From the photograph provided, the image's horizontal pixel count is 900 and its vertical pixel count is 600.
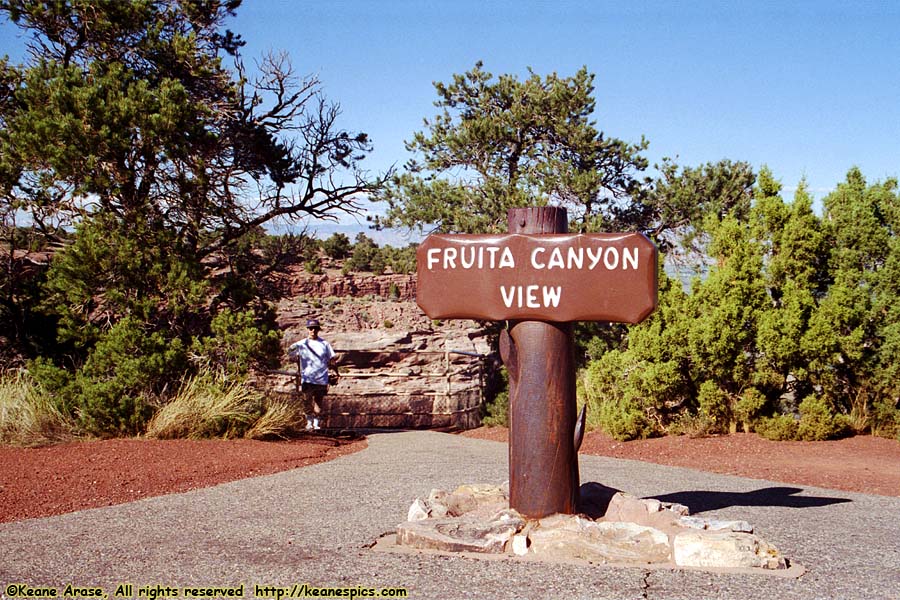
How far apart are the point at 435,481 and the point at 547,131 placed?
1452cm

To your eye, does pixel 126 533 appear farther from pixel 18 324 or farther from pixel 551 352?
pixel 18 324

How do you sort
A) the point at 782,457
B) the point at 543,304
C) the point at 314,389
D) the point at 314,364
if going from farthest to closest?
the point at 314,389 → the point at 314,364 → the point at 782,457 → the point at 543,304

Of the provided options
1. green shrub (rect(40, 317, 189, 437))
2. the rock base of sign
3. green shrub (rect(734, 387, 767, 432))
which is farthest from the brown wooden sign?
green shrub (rect(734, 387, 767, 432))

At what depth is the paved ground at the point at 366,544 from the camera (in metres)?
4.23

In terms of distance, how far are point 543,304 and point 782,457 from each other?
6085mm

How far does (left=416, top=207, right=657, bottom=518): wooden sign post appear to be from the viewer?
521 cm

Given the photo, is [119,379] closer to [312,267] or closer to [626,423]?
[626,423]

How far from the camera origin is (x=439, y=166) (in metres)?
20.6

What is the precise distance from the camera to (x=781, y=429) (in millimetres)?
11055

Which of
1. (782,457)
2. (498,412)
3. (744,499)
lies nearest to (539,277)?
(744,499)

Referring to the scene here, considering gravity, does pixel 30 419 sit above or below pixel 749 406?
below

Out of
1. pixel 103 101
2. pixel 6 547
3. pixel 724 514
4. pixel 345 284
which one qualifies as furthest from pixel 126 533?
pixel 345 284

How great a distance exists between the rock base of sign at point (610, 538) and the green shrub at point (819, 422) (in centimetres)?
634

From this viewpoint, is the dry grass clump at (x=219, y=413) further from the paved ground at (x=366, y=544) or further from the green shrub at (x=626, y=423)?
the green shrub at (x=626, y=423)
